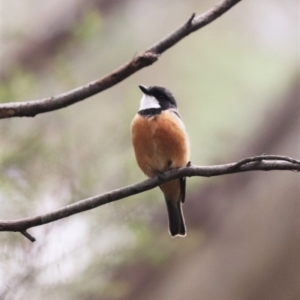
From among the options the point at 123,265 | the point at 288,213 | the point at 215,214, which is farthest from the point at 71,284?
the point at 288,213

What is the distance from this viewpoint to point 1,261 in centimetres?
206

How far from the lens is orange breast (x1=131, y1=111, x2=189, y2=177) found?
2.10 metres

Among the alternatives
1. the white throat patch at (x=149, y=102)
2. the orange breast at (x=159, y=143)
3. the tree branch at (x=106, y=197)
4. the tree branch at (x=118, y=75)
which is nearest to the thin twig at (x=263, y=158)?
the tree branch at (x=106, y=197)

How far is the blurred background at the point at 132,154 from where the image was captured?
7.57 feet

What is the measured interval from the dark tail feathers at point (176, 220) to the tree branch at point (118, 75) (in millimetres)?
1176

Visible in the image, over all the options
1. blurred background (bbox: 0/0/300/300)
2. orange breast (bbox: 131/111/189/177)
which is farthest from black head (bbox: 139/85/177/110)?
blurred background (bbox: 0/0/300/300)

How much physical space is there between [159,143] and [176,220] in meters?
0.43

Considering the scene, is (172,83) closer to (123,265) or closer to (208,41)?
(208,41)

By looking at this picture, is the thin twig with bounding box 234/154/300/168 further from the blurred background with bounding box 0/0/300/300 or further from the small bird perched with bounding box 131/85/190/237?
the blurred background with bounding box 0/0/300/300

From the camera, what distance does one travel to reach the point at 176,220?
2342 millimetres

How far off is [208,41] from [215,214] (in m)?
1.38

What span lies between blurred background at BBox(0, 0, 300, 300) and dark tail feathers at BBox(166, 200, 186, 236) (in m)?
0.15

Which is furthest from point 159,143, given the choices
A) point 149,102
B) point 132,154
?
point 132,154

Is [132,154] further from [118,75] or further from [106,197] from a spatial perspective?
[118,75]
